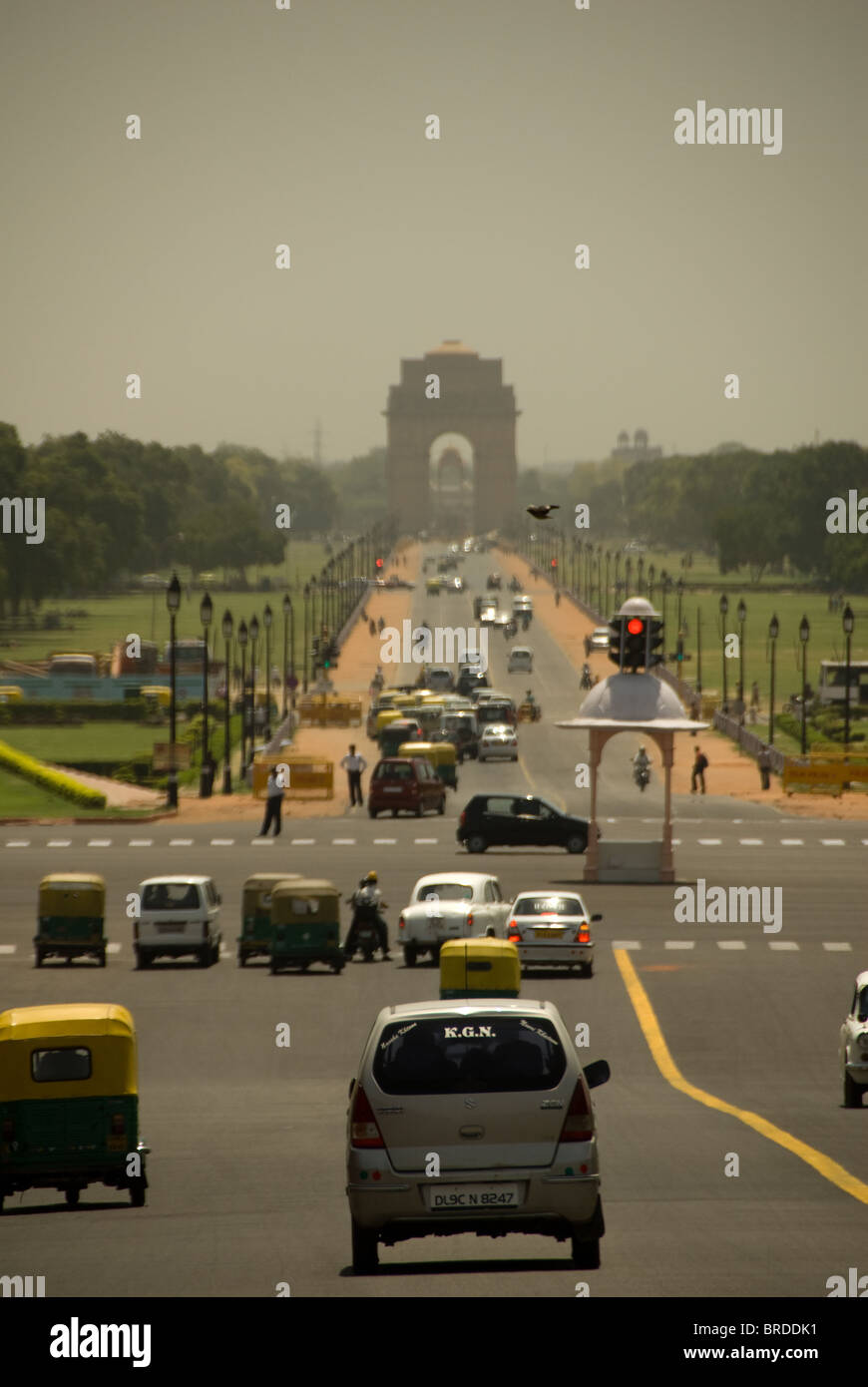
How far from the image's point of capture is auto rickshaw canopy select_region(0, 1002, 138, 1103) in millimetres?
14867

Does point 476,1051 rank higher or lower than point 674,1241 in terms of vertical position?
higher

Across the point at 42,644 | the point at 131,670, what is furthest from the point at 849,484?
the point at 131,670

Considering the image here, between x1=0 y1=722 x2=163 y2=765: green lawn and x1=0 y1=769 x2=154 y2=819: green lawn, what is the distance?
6.61 m

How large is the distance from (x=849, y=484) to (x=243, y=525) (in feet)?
171

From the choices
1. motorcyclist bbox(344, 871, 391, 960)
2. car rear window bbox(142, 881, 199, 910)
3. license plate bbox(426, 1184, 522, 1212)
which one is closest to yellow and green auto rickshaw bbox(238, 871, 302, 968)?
car rear window bbox(142, 881, 199, 910)

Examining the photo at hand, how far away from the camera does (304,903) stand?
29.9 m

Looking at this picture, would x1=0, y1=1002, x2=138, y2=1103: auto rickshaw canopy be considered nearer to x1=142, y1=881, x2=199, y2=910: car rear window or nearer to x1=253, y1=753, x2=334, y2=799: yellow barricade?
x1=142, y1=881, x2=199, y2=910: car rear window

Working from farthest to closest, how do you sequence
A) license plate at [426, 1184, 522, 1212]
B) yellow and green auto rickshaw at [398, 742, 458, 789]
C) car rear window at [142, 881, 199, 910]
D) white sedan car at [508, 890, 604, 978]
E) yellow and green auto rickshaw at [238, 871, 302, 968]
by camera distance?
yellow and green auto rickshaw at [398, 742, 458, 789]
yellow and green auto rickshaw at [238, 871, 302, 968]
car rear window at [142, 881, 199, 910]
white sedan car at [508, 890, 604, 978]
license plate at [426, 1184, 522, 1212]

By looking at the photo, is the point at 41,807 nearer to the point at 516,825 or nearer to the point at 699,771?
the point at 516,825

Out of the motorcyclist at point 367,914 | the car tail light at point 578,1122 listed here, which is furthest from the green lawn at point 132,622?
the car tail light at point 578,1122

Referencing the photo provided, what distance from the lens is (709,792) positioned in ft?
197

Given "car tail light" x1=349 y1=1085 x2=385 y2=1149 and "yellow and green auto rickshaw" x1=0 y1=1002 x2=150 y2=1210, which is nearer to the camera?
"car tail light" x1=349 y1=1085 x2=385 y2=1149
